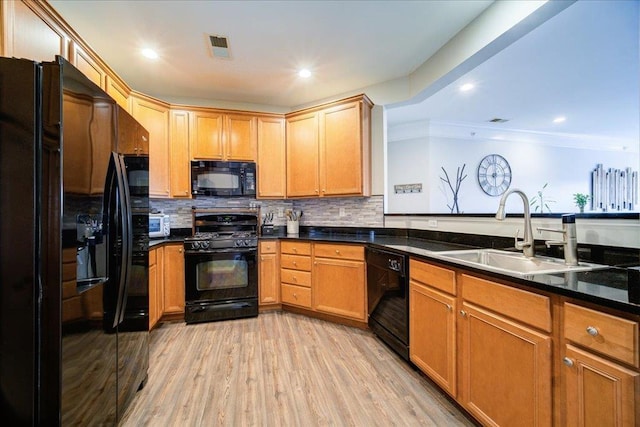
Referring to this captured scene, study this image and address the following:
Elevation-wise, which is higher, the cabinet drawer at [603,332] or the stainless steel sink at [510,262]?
the stainless steel sink at [510,262]

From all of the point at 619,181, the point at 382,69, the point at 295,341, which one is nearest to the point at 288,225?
the point at 295,341

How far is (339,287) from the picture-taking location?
9.26 feet

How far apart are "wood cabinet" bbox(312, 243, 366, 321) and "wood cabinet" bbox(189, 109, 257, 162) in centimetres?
155

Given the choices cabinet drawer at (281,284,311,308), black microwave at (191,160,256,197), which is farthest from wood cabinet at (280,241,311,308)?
black microwave at (191,160,256,197)

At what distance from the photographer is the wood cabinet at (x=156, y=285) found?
2566mm

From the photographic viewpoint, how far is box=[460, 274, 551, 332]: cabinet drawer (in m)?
1.08

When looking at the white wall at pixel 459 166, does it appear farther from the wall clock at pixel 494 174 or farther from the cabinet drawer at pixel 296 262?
the cabinet drawer at pixel 296 262

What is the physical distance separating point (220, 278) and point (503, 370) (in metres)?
2.63

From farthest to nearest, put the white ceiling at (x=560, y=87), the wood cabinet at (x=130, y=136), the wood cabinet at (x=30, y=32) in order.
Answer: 1. the white ceiling at (x=560, y=87)
2. the wood cabinet at (x=130, y=136)
3. the wood cabinet at (x=30, y=32)

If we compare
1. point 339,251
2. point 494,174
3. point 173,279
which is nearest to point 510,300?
point 339,251

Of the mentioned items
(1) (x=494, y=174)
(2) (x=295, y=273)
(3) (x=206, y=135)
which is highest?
(3) (x=206, y=135)

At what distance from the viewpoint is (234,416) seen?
1.57m

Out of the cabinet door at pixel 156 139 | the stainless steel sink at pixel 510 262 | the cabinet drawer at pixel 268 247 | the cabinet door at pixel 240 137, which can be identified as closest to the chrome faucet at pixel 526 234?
the stainless steel sink at pixel 510 262

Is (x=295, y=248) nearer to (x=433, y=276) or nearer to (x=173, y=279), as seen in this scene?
(x=173, y=279)
